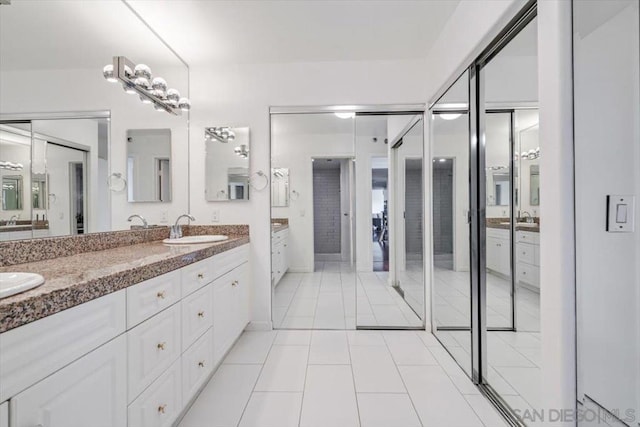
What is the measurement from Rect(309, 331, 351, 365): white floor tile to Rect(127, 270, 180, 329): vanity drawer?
3.94ft

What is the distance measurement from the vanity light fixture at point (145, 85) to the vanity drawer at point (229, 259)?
139 centimetres

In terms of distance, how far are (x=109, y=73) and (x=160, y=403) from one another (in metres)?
2.01

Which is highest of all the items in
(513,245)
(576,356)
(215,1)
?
(215,1)

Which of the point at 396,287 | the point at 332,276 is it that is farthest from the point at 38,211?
the point at 332,276

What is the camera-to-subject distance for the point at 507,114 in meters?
1.89

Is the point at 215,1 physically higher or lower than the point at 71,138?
higher

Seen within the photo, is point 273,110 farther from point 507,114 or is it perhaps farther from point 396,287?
point 396,287

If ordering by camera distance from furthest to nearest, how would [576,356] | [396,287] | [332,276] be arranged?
[332,276] → [396,287] → [576,356]

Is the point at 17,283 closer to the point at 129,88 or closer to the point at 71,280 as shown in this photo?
the point at 71,280

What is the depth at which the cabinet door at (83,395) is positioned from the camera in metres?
0.69

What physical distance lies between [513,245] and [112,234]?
273 centimetres

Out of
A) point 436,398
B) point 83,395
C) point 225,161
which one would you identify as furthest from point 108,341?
point 225,161

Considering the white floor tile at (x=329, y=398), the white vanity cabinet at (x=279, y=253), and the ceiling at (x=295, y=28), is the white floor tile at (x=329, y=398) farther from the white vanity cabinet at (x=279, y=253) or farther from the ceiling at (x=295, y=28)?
the ceiling at (x=295, y=28)

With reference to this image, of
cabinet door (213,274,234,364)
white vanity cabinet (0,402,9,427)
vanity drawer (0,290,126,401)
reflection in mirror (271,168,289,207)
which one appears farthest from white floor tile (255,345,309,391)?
reflection in mirror (271,168,289,207)
